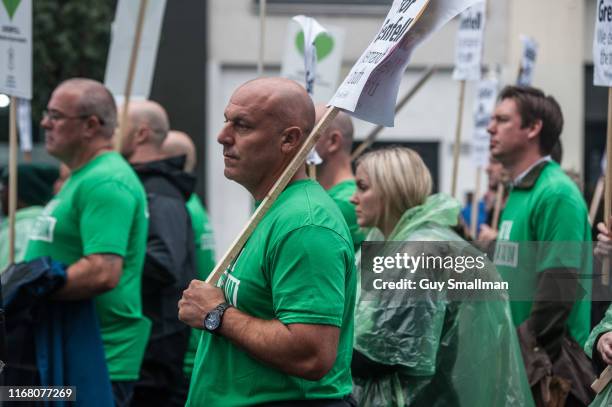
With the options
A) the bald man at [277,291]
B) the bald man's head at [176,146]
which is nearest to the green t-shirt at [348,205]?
the bald man at [277,291]

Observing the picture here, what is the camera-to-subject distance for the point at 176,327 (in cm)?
572

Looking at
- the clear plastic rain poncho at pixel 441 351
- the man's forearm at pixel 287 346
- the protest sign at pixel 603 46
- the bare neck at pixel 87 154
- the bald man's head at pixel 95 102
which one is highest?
the protest sign at pixel 603 46

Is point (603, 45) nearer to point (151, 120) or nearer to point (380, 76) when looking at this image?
point (380, 76)

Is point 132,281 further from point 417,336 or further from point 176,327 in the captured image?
point 417,336

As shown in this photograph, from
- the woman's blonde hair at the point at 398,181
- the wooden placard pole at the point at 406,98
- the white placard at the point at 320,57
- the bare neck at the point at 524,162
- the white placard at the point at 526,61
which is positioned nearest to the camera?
the woman's blonde hair at the point at 398,181

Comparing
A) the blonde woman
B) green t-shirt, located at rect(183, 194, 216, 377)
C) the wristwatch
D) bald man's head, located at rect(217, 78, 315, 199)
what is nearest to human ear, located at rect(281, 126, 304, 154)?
bald man's head, located at rect(217, 78, 315, 199)

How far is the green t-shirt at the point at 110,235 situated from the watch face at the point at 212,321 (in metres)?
1.71

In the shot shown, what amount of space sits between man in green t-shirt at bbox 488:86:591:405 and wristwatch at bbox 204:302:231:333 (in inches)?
55.0

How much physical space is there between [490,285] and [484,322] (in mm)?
169

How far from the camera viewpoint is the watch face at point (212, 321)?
9.54ft

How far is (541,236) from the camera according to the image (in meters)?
4.70

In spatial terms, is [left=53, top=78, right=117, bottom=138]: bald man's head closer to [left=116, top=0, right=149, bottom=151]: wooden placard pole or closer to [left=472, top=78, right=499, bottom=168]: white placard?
[left=116, top=0, right=149, bottom=151]: wooden placard pole

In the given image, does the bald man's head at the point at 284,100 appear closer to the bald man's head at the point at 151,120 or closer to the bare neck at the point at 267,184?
the bare neck at the point at 267,184

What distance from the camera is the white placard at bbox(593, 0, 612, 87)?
3.97 m
